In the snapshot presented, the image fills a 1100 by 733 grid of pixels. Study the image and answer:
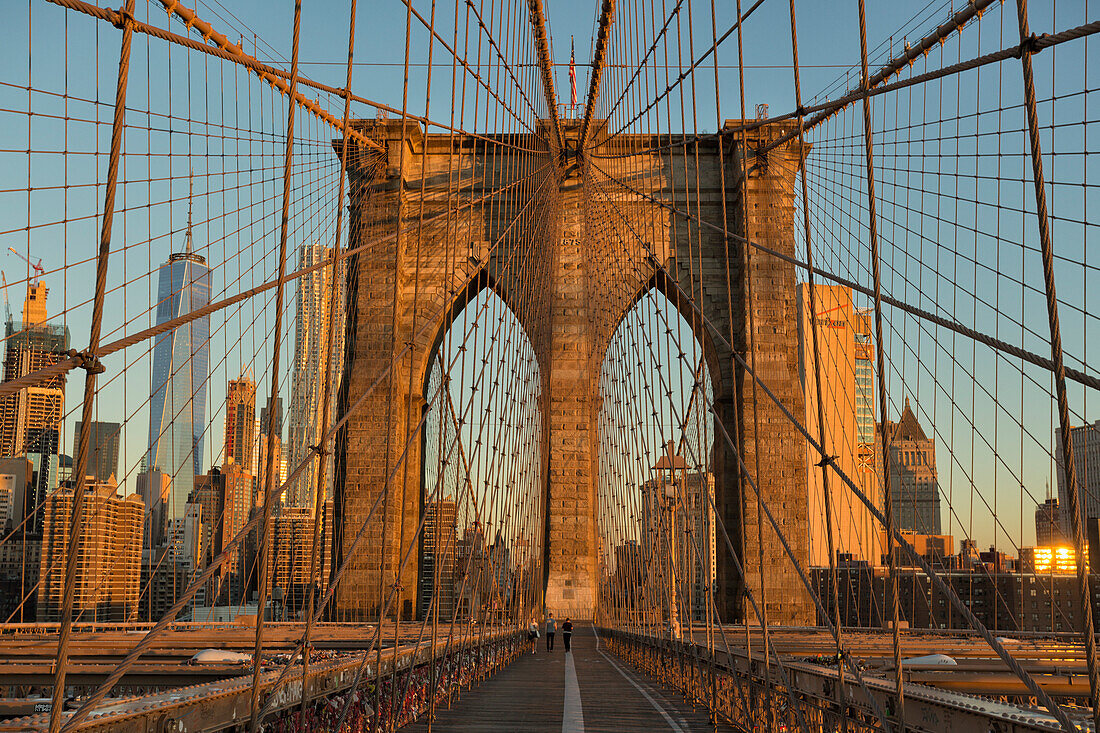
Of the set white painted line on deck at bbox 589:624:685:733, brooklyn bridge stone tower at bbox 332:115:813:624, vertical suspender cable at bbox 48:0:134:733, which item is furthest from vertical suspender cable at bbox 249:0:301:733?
brooklyn bridge stone tower at bbox 332:115:813:624

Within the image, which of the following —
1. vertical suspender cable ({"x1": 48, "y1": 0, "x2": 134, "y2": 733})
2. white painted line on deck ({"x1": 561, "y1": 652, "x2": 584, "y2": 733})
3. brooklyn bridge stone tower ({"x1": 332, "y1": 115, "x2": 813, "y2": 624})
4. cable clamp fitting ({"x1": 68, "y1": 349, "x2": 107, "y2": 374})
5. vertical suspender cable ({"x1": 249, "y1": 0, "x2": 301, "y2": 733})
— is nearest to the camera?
vertical suspender cable ({"x1": 48, "y1": 0, "x2": 134, "y2": 733})

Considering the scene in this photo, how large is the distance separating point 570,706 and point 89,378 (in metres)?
5.06

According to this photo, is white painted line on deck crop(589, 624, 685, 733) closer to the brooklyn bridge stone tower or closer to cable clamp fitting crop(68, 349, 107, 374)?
cable clamp fitting crop(68, 349, 107, 374)

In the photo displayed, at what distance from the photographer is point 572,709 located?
6715 millimetres

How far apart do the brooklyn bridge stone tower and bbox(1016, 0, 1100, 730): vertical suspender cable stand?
50.5 ft

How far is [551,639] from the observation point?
17.5m

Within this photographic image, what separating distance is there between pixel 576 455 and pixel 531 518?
4981 mm

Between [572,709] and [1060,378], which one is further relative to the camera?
[572,709]

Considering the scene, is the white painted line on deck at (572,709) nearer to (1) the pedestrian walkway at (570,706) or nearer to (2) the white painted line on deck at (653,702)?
(1) the pedestrian walkway at (570,706)

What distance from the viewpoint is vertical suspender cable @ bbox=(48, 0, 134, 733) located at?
2158 millimetres

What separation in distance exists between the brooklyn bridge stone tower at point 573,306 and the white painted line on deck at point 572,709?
939cm

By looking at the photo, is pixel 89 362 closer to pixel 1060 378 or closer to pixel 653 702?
pixel 1060 378

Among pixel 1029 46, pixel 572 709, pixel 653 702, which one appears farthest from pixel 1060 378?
pixel 653 702

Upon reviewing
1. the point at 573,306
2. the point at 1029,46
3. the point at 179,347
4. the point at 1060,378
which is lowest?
the point at 1060,378
